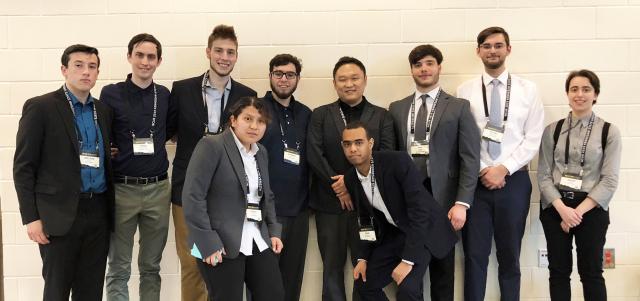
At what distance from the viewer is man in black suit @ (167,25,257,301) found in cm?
319

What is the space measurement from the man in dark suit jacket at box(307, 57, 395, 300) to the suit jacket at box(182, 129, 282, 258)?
79cm

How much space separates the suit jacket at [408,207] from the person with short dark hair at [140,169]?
1.23 m

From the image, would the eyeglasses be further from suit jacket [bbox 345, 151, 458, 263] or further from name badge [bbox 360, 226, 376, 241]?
name badge [bbox 360, 226, 376, 241]

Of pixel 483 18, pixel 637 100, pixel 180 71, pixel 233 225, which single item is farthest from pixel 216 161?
pixel 637 100

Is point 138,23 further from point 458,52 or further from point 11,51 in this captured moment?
point 458,52

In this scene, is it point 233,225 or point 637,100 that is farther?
point 637,100

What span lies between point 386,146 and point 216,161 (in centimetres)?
119

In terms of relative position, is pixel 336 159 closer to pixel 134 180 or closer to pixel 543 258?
pixel 134 180

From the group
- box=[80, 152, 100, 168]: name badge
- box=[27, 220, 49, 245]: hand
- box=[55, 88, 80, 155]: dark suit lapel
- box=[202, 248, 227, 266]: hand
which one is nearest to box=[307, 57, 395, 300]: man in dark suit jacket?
box=[202, 248, 227, 266]: hand

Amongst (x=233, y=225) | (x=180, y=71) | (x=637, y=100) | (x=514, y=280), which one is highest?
(x=180, y=71)

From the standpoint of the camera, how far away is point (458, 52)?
365cm

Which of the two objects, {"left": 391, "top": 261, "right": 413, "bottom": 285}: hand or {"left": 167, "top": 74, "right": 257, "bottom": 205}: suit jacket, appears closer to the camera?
{"left": 391, "top": 261, "right": 413, "bottom": 285}: hand

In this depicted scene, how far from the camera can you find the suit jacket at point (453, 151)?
3.13 meters

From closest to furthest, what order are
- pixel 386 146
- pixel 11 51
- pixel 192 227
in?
pixel 192 227 < pixel 386 146 < pixel 11 51
